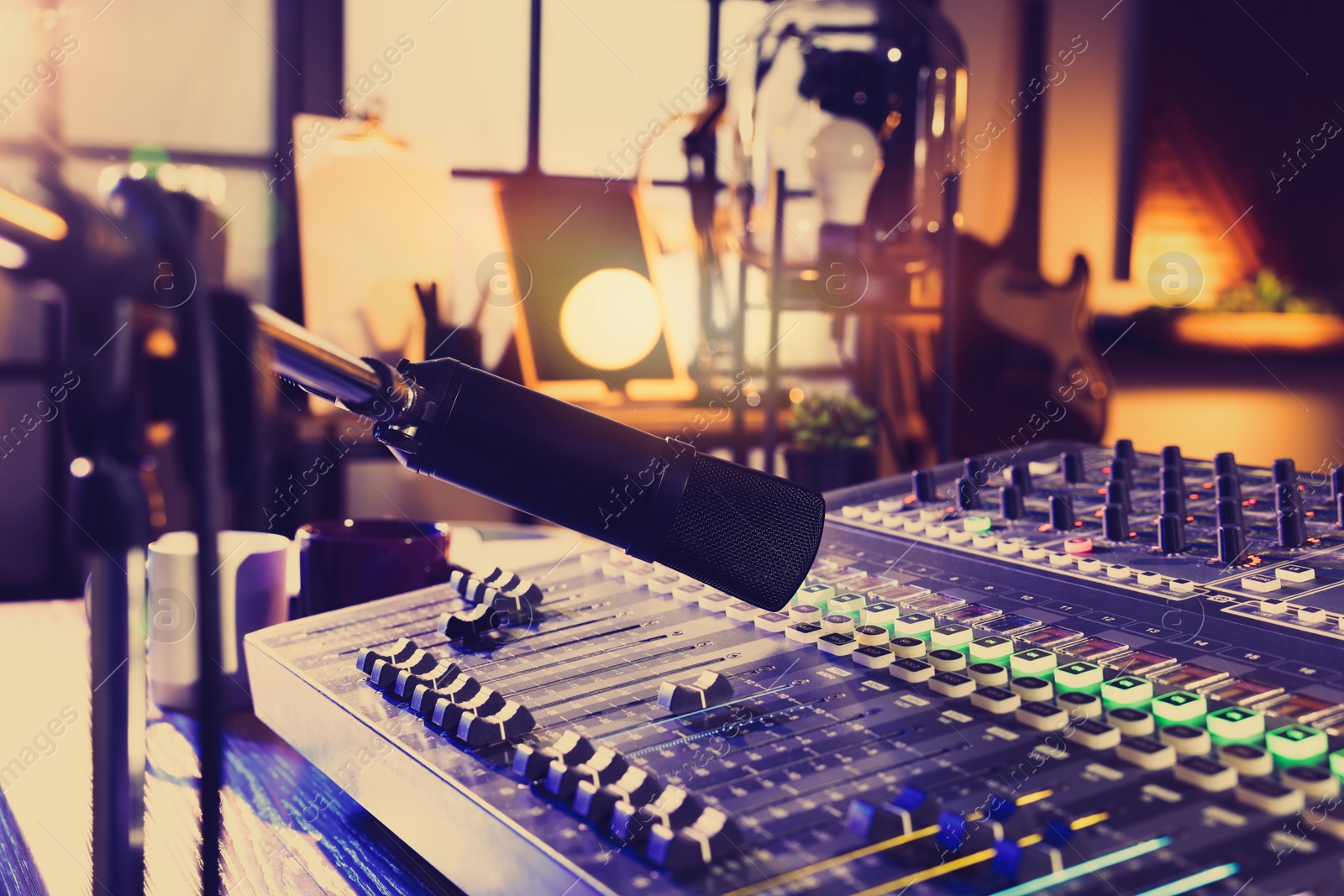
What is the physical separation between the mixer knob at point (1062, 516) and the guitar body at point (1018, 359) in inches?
93.7

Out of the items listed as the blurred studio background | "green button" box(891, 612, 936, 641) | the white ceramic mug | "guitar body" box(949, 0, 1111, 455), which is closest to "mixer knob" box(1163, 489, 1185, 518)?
"green button" box(891, 612, 936, 641)

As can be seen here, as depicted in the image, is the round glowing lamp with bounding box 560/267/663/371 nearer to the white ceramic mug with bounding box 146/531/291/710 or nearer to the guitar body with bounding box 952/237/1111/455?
the guitar body with bounding box 952/237/1111/455

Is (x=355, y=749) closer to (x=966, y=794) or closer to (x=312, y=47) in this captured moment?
(x=966, y=794)

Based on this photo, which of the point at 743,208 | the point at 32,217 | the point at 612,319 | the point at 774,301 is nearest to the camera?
the point at 32,217

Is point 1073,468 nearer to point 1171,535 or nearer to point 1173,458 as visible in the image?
point 1173,458

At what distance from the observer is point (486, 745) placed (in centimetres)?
50

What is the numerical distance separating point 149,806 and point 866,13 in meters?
2.18

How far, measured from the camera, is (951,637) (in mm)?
587

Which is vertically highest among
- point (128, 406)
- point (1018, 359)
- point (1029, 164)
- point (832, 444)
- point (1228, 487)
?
point (1029, 164)

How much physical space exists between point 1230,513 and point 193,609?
27.3 inches

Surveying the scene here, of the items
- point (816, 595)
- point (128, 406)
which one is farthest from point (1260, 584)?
point (128, 406)

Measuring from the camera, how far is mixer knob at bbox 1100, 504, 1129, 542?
2.43ft

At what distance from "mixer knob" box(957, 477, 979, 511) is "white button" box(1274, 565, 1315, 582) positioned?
252 millimetres

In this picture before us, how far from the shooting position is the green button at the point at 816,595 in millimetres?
676
